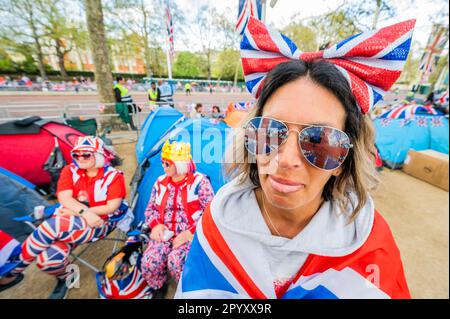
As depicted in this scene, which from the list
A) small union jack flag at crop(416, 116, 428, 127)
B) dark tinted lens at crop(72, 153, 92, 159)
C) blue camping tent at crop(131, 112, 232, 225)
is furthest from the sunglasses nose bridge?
small union jack flag at crop(416, 116, 428, 127)

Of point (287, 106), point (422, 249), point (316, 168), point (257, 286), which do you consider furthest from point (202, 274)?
point (422, 249)

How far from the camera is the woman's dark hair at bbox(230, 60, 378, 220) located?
2.44ft

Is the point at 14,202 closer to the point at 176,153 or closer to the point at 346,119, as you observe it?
the point at 176,153

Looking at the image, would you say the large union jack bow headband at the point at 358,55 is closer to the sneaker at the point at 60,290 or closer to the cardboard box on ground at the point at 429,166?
the sneaker at the point at 60,290

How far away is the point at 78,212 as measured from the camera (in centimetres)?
178

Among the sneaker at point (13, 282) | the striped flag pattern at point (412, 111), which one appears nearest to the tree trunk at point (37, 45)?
the sneaker at point (13, 282)

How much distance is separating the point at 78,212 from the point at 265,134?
1946mm

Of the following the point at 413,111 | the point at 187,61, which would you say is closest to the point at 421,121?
the point at 413,111

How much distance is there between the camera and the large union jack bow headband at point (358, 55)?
0.69 m

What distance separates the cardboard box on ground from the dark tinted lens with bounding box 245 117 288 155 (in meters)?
5.45

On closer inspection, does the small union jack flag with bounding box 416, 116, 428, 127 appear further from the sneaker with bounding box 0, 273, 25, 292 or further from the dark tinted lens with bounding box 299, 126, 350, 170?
the sneaker with bounding box 0, 273, 25, 292

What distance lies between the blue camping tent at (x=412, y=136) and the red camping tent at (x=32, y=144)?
22.4 ft

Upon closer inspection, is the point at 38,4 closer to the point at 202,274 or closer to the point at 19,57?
the point at 19,57

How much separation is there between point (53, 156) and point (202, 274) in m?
2.63
